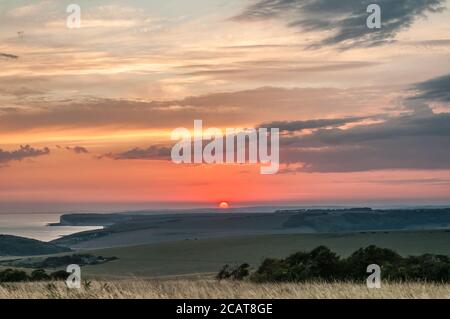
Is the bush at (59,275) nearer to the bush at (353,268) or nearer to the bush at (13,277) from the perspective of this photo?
the bush at (13,277)

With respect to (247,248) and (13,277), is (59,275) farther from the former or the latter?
(247,248)

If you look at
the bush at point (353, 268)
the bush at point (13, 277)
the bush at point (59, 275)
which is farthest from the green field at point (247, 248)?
the bush at point (353, 268)

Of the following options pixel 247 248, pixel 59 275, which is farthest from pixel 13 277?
pixel 247 248

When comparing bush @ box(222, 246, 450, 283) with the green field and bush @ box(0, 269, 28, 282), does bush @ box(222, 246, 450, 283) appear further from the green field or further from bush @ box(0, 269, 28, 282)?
the green field

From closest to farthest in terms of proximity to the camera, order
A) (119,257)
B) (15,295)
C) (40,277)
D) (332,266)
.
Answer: (15,295) → (332,266) → (40,277) → (119,257)

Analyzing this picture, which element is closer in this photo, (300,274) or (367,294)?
(367,294)

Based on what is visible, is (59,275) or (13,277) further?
(59,275)

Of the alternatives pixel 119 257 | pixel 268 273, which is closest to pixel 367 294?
pixel 268 273
